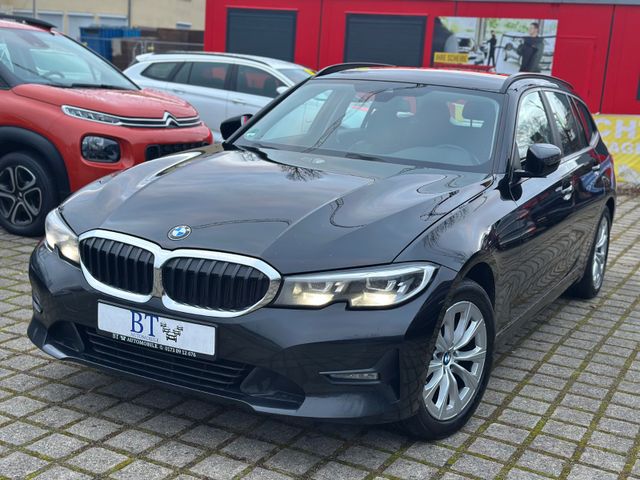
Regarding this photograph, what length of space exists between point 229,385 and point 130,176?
1407mm

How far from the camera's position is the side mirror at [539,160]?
4.70 meters

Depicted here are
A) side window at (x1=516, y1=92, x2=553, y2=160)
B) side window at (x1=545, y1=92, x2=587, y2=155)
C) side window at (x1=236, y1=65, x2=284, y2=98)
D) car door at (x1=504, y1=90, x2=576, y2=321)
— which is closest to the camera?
car door at (x1=504, y1=90, x2=576, y2=321)

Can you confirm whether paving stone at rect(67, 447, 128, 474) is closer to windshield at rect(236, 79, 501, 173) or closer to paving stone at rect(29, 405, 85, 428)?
paving stone at rect(29, 405, 85, 428)

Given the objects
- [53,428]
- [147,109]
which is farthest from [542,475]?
[147,109]

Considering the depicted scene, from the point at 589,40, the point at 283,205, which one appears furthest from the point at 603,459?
the point at 589,40

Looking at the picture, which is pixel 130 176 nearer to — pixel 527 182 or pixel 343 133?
pixel 343 133

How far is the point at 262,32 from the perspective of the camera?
15.2 meters

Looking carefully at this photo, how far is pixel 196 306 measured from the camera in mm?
3559

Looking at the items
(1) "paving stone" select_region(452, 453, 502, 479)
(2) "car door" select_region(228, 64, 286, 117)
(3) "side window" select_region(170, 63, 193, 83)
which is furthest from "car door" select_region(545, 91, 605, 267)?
(3) "side window" select_region(170, 63, 193, 83)

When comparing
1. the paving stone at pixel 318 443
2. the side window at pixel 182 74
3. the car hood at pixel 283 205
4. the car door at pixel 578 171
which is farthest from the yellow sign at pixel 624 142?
the paving stone at pixel 318 443

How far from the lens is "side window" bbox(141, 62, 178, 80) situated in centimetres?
1270

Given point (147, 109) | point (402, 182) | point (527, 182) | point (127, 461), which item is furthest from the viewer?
point (147, 109)

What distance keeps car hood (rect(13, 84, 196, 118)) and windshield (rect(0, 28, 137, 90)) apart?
8.3 inches

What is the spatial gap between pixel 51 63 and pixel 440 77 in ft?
13.5
